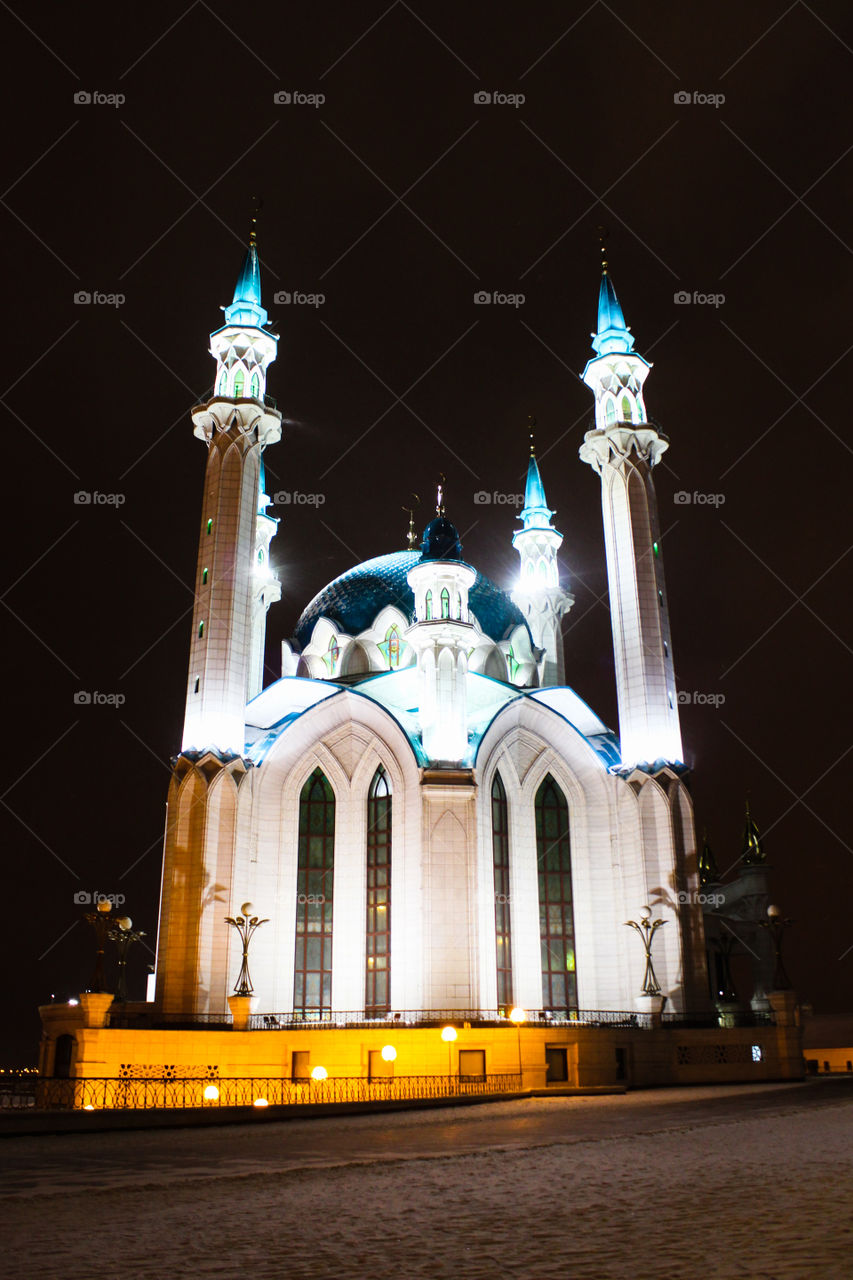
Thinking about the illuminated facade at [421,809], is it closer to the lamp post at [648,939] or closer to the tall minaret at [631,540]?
the tall minaret at [631,540]

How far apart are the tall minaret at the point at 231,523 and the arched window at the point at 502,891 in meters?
9.92

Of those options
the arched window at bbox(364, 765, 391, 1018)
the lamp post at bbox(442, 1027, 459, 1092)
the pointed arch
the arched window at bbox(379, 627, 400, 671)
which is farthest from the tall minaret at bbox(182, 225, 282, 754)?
the lamp post at bbox(442, 1027, 459, 1092)

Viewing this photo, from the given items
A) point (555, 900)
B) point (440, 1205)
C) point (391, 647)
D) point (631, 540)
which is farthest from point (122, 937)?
point (440, 1205)

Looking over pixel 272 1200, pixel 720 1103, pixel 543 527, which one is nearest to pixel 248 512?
pixel 543 527

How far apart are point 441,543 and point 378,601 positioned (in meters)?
7.18

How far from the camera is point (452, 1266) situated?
539 cm

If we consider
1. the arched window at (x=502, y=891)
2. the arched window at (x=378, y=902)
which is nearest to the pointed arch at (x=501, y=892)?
the arched window at (x=502, y=891)

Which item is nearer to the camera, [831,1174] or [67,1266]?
[67,1266]

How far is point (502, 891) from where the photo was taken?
37219 millimetres

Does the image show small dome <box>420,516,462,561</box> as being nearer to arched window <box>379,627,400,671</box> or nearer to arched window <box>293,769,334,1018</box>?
arched window <box>379,627,400,671</box>

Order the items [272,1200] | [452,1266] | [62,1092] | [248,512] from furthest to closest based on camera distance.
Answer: [248,512], [62,1092], [272,1200], [452,1266]

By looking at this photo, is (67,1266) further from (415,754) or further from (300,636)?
(300,636)

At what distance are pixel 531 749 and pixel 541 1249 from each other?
34.1 m

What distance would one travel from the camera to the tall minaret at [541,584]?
49.2 meters
